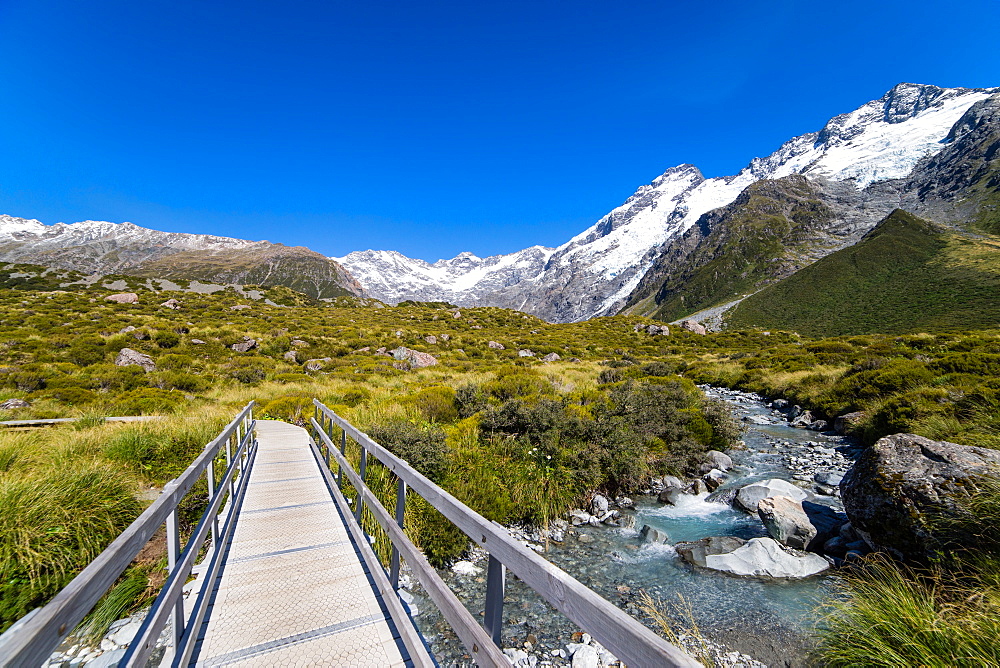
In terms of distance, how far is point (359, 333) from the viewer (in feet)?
136

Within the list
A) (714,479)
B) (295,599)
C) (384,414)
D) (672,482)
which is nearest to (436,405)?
(384,414)

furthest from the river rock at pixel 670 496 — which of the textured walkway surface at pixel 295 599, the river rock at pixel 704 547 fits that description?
the textured walkway surface at pixel 295 599

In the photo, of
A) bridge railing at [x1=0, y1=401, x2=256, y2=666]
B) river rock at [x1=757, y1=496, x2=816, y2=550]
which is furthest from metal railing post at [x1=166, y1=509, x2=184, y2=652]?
river rock at [x1=757, y1=496, x2=816, y2=550]

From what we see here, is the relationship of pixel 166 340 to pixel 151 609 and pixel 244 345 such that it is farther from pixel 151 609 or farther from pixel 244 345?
pixel 151 609

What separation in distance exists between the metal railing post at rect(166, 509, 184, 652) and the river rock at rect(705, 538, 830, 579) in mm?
7694

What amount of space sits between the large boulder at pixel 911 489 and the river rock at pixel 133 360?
2971 centimetres

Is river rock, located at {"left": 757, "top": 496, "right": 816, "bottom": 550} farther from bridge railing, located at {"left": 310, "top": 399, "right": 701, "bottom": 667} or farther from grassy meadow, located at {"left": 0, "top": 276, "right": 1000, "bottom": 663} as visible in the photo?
bridge railing, located at {"left": 310, "top": 399, "right": 701, "bottom": 667}

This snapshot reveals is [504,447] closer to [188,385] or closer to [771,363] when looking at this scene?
[188,385]

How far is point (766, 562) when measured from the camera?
7109 millimetres

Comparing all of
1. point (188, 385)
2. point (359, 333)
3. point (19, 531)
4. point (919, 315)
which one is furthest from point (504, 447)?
point (919, 315)

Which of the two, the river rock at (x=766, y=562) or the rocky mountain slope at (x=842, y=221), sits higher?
the rocky mountain slope at (x=842, y=221)

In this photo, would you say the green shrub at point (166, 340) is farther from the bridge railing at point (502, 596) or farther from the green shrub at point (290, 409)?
the bridge railing at point (502, 596)

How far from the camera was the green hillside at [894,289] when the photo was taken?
80.7m

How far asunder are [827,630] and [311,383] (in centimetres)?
2270
